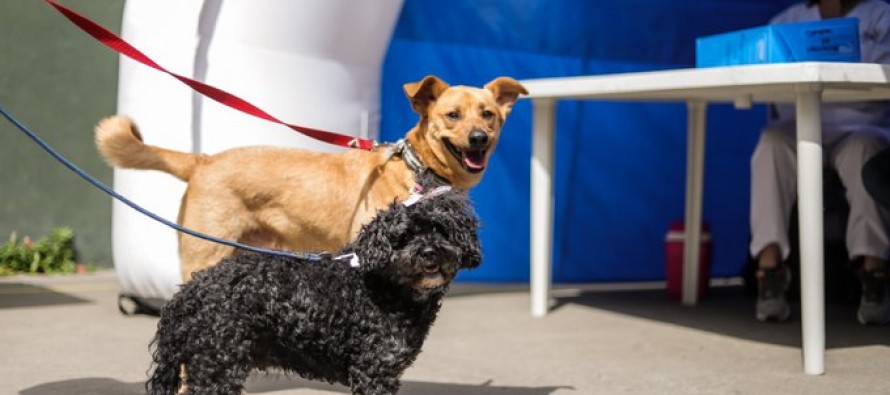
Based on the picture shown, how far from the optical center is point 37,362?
4988 millimetres

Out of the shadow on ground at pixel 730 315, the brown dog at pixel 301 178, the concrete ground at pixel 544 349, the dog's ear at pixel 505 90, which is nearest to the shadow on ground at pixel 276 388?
the concrete ground at pixel 544 349

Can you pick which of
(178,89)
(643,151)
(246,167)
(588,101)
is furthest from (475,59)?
(246,167)

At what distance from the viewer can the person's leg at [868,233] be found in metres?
6.28

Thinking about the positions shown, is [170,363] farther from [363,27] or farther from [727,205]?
[727,205]

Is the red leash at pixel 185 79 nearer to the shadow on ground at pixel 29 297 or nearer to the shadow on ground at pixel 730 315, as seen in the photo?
the shadow on ground at pixel 730 315

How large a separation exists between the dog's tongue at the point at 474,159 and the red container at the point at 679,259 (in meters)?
2.77

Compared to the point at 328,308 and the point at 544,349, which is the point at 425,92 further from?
the point at 328,308

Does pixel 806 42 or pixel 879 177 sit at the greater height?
pixel 806 42

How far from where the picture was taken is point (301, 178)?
5.00m

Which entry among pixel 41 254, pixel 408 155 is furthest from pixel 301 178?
pixel 41 254

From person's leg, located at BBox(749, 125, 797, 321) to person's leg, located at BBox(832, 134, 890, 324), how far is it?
1.12ft

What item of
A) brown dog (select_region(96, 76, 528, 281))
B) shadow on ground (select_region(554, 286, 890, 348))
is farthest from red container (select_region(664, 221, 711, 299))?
brown dog (select_region(96, 76, 528, 281))

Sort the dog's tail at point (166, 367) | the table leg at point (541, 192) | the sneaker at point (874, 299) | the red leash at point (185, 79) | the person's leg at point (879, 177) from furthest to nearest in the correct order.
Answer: the table leg at point (541, 192), the sneaker at point (874, 299), the person's leg at point (879, 177), the red leash at point (185, 79), the dog's tail at point (166, 367)

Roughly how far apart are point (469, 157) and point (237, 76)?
5.58ft
